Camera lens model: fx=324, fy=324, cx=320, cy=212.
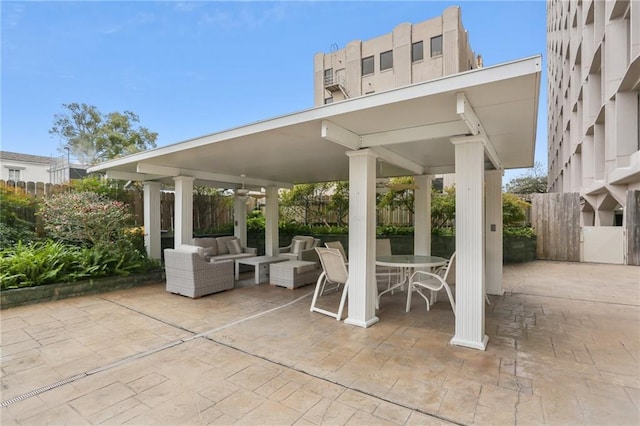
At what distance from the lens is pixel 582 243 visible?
9914mm

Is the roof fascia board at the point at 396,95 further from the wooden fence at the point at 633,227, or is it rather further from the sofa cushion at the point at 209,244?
the wooden fence at the point at 633,227

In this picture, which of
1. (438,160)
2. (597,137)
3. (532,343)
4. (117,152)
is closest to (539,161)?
(597,137)

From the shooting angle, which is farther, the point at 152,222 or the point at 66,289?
the point at 152,222

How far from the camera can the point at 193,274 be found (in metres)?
5.72

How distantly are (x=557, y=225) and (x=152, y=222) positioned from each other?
11912mm

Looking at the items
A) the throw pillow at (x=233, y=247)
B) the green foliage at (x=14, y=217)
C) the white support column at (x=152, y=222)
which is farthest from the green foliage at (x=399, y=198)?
the green foliage at (x=14, y=217)

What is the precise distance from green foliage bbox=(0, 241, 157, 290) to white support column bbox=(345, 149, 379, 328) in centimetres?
493

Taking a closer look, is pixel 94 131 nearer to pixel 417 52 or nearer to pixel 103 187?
pixel 103 187

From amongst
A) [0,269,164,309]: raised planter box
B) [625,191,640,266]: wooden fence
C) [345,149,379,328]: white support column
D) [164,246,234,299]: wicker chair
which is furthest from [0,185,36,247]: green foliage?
[625,191,640,266]: wooden fence

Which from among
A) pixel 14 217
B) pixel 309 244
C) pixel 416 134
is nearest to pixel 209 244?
pixel 309 244

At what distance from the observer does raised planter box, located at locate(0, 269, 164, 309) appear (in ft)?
16.8

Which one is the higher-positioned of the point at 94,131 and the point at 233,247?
the point at 94,131

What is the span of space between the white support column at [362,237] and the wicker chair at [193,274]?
2.89 metres

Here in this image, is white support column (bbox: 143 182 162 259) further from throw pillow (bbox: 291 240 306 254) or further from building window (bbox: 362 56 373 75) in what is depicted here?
building window (bbox: 362 56 373 75)
